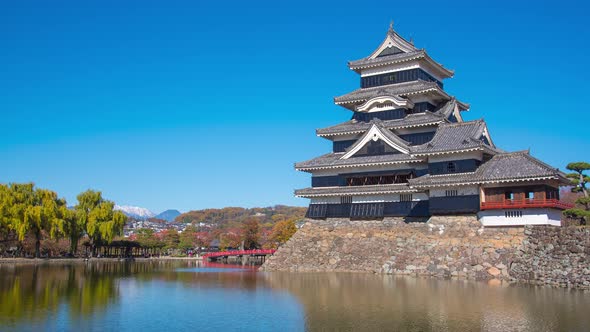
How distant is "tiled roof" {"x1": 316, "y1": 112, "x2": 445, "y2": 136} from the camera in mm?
38406

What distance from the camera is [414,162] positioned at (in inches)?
1467

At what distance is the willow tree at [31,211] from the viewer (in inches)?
1918

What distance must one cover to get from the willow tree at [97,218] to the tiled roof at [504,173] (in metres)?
35.3

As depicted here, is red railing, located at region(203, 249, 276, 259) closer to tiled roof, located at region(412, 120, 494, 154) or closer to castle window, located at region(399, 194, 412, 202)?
castle window, located at region(399, 194, 412, 202)

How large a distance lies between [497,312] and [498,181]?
14.4m

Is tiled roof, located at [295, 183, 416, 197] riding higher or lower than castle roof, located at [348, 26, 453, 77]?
lower

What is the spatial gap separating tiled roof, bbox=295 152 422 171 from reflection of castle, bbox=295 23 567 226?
0.23 ft

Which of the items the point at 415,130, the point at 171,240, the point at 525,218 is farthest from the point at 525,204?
the point at 171,240

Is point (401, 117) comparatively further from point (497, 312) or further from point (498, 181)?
point (497, 312)

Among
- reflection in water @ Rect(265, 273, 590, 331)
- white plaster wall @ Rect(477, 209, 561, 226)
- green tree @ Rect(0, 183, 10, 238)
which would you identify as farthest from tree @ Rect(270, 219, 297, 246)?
reflection in water @ Rect(265, 273, 590, 331)

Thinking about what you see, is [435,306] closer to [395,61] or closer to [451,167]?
[451,167]

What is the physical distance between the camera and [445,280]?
29891mm

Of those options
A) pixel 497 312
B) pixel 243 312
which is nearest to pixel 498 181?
pixel 497 312

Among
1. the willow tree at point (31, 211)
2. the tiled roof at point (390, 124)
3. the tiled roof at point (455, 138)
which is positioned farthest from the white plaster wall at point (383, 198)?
the willow tree at point (31, 211)
